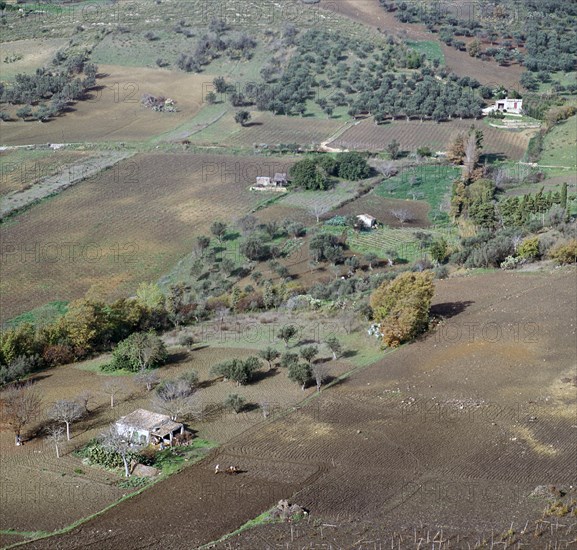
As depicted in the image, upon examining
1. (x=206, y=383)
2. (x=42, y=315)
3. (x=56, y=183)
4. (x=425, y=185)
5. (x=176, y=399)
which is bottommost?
(x=42, y=315)

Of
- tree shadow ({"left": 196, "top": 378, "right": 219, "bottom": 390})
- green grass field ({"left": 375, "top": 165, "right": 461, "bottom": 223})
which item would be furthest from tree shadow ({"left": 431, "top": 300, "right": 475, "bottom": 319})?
green grass field ({"left": 375, "top": 165, "right": 461, "bottom": 223})

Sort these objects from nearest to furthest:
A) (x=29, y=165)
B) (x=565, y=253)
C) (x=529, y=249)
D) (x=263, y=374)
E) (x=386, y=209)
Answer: (x=263, y=374), (x=565, y=253), (x=529, y=249), (x=386, y=209), (x=29, y=165)

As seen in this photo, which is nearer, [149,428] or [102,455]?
[102,455]

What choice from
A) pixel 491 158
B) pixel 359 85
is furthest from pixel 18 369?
pixel 359 85

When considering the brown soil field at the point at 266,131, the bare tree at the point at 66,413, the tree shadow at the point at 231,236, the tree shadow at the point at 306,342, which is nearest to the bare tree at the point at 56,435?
the bare tree at the point at 66,413

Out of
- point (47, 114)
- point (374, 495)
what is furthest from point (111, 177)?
point (374, 495)

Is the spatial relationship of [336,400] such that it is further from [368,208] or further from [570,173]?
[570,173]

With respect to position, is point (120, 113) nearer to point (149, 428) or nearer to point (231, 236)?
point (231, 236)

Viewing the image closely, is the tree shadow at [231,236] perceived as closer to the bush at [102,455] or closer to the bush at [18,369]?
the bush at [18,369]
